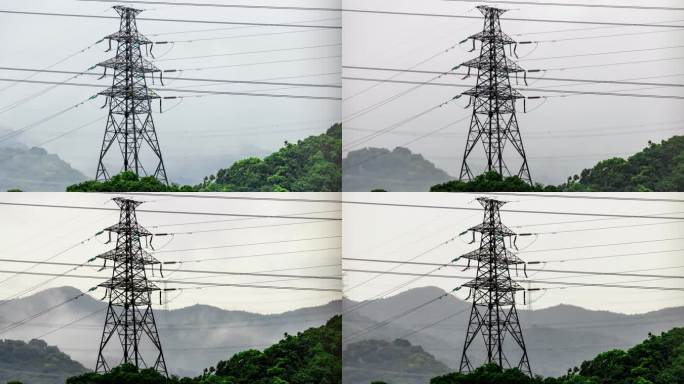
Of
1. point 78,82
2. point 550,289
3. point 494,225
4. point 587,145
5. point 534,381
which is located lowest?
point 534,381

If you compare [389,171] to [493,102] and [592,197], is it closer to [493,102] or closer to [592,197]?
[493,102]

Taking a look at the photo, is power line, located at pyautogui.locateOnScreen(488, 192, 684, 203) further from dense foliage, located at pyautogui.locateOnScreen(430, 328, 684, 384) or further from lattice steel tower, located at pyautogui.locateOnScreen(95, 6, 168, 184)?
lattice steel tower, located at pyautogui.locateOnScreen(95, 6, 168, 184)

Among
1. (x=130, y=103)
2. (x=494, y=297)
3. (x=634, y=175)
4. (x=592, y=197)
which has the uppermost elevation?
(x=130, y=103)

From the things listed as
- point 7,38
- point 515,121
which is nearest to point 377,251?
point 515,121

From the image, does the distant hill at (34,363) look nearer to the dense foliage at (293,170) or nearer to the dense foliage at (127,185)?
the dense foliage at (127,185)

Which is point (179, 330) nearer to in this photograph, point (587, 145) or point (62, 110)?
point (62, 110)

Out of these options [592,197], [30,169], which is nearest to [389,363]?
[592,197]
